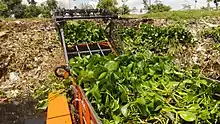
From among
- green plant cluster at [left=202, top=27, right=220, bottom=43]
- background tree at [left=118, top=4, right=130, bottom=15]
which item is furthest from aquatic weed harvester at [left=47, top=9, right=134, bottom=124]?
background tree at [left=118, top=4, right=130, bottom=15]

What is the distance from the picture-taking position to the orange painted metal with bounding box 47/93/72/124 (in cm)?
223

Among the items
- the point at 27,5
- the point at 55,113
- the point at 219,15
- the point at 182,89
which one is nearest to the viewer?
the point at 182,89

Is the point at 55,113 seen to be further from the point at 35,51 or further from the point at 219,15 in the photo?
the point at 219,15

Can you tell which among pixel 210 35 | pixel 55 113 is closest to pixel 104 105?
pixel 55 113

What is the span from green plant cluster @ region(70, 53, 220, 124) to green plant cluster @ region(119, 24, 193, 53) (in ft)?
13.7

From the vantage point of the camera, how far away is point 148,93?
1797mm

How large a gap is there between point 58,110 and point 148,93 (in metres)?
0.89

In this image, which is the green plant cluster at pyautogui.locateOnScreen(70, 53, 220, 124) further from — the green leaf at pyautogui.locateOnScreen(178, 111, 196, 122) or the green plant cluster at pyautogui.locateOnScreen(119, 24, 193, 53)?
the green plant cluster at pyautogui.locateOnScreen(119, 24, 193, 53)

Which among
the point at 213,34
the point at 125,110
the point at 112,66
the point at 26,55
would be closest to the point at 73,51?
the point at 112,66

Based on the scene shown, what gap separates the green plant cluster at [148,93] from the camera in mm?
1672

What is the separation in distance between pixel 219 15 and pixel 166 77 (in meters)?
6.23

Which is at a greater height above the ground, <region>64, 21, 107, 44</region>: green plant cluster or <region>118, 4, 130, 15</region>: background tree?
<region>118, 4, 130, 15</region>: background tree

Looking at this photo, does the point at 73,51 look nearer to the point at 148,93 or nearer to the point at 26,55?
the point at 148,93

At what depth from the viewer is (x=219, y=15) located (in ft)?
25.5
